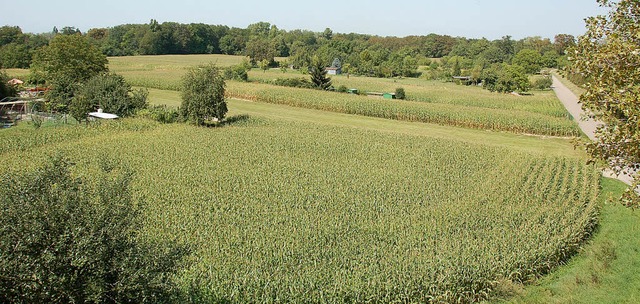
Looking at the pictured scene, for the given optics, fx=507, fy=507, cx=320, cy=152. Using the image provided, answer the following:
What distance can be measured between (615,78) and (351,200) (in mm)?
10520

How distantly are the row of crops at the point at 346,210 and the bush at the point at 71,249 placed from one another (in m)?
2.77

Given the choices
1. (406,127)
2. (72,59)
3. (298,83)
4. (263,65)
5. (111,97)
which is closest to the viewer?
(111,97)

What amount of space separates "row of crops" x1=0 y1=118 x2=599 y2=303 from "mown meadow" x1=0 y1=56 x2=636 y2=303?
56mm

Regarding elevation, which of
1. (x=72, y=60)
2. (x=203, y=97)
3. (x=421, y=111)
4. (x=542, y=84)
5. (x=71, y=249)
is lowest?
(x=71, y=249)

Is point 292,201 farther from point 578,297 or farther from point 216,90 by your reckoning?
point 216,90

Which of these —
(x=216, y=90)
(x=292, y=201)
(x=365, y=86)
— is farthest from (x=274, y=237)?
(x=365, y=86)

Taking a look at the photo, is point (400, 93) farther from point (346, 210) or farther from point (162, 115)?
point (346, 210)

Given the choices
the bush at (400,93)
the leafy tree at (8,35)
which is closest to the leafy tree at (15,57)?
the leafy tree at (8,35)

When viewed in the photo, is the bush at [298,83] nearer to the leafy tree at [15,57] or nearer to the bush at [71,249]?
the bush at [71,249]

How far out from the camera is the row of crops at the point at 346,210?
12.4 m

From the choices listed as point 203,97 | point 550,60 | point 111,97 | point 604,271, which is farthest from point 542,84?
point 604,271

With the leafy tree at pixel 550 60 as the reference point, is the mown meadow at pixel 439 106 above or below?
below

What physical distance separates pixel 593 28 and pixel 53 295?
10.6 meters

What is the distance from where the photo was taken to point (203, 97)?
106 feet
